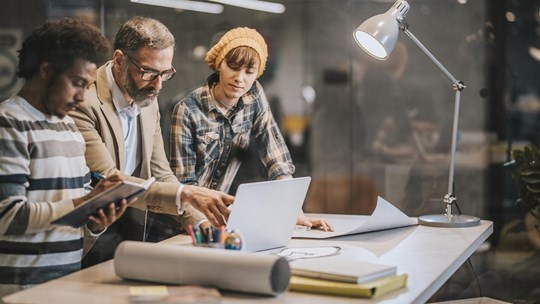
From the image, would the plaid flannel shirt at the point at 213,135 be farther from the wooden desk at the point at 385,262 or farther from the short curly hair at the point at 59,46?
the short curly hair at the point at 59,46

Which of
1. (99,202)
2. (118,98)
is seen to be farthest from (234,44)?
(99,202)

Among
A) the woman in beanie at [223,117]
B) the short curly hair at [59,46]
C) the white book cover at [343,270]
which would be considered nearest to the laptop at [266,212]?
the white book cover at [343,270]

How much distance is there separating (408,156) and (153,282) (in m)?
3.78

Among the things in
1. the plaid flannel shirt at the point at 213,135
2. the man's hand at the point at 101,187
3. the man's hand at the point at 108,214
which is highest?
the plaid flannel shirt at the point at 213,135

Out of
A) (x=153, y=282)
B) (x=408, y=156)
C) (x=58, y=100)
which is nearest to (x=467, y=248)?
(x=153, y=282)

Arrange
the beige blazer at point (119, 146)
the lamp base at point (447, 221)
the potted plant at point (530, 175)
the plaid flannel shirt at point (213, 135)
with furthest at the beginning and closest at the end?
1. the potted plant at point (530, 175)
2. the lamp base at point (447, 221)
3. the plaid flannel shirt at point (213, 135)
4. the beige blazer at point (119, 146)

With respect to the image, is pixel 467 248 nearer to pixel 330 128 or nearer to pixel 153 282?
pixel 153 282

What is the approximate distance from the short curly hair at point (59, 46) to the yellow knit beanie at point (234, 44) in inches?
35.5

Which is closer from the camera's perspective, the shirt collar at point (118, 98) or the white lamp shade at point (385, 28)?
the shirt collar at point (118, 98)

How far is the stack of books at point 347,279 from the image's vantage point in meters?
2.16

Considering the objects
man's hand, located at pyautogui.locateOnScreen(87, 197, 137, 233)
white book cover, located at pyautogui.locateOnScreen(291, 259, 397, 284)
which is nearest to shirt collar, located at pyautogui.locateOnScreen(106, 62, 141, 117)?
man's hand, located at pyautogui.locateOnScreen(87, 197, 137, 233)

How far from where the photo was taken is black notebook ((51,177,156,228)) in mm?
2359

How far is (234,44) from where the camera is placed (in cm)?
349

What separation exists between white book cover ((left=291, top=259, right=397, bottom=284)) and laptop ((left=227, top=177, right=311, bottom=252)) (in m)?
0.24
